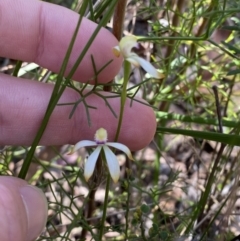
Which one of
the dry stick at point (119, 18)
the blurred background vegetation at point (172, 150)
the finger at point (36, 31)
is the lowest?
the blurred background vegetation at point (172, 150)

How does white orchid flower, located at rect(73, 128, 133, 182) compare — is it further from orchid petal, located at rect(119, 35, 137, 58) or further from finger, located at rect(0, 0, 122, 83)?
finger, located at rect(0, 0, 122, 83)

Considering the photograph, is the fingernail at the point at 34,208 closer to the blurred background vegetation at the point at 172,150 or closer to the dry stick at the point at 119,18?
the blurred background vegetation at the point at 172,150

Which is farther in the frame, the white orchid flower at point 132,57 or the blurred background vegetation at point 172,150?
the blurred background vegetation at point 172,150

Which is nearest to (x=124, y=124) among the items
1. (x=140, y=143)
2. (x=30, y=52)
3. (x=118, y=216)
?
(x=140, y=143)

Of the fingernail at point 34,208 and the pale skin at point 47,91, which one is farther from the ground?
the pale skin at point 47,91

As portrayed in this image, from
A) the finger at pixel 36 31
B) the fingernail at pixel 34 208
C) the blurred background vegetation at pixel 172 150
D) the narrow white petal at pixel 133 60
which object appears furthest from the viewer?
the finger at pixel 36 31

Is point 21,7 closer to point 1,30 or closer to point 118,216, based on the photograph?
point 1,30

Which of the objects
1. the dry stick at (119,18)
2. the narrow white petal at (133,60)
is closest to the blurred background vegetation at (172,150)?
the dry stick at (119,18)
